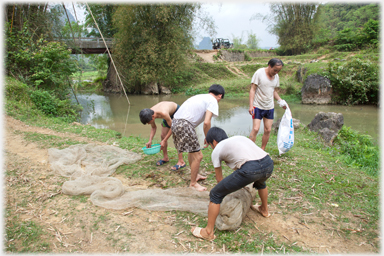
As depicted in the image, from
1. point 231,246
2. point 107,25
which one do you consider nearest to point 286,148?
point 231,246

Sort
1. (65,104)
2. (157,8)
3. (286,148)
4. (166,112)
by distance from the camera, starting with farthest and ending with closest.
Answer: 1. (157,8)
2. (65,104)
3. (286,148)
4. (166,112)

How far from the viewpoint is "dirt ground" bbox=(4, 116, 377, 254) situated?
2.31 meters

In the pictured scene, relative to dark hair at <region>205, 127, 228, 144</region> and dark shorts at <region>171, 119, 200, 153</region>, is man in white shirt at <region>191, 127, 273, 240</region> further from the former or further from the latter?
dark shorts at <region>171, 119, 200, 153</region>

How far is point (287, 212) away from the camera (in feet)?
9.36

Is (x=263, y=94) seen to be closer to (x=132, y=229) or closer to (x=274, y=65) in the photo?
(x=274, y=65)

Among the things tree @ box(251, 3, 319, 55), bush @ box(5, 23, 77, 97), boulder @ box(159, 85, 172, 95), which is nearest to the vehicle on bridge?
tree @ box(251, 3, 319, 55)

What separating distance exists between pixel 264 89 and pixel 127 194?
2794mm

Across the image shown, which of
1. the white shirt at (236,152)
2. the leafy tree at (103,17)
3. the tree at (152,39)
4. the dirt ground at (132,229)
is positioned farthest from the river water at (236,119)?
the leafy tree at (103,17)

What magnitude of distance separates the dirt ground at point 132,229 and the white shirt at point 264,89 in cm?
175

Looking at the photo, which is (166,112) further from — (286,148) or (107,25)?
(107,25)

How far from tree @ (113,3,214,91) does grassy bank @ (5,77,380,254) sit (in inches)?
559

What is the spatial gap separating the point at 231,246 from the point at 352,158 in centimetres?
409

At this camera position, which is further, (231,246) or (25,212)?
(25,212)

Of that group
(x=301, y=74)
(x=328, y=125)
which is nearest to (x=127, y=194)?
(x=328, y=125)
